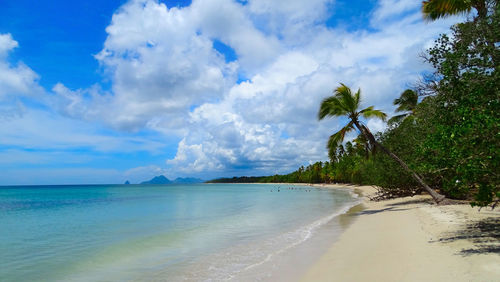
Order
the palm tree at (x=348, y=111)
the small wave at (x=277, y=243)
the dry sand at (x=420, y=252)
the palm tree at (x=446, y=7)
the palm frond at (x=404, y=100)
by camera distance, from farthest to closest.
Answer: the palm frond at (x=404, y=100), the palm tree at (x=348, y=111), the palm tree at (x=446, y=7), the small wave at (x=277, y=243), the dry sand at (x=420, y=252)

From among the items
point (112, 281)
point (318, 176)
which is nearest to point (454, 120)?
point (112, 281)

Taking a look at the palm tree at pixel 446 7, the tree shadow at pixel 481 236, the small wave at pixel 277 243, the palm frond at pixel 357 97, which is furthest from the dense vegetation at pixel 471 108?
the palm frond at pixel 357 97

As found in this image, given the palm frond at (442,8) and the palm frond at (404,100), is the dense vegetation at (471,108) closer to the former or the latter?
the palm frond at (442,8)

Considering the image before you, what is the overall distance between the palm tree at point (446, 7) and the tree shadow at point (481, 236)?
20.7 feet

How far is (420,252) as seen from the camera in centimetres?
707

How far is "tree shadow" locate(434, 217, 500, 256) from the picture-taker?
651 centimetres

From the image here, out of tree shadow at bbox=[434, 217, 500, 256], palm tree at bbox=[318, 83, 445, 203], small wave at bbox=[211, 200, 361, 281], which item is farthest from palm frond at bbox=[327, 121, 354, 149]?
tree shadow at bbox=[434, 217, 500, 256]

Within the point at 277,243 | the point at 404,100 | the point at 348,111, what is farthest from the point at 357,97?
the point at 404,100

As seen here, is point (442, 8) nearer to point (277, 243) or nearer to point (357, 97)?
point (357, 97)

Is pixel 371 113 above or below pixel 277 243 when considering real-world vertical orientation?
above

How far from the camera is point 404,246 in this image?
790 cm

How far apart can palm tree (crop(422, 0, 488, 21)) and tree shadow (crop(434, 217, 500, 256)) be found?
6.31m

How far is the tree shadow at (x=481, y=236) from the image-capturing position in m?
6.51

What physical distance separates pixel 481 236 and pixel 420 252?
80.4 inches
